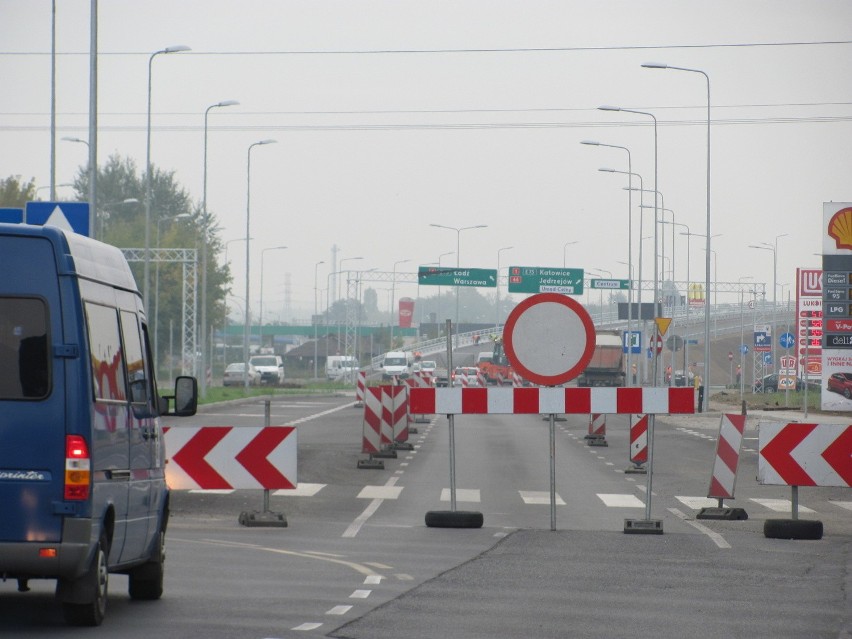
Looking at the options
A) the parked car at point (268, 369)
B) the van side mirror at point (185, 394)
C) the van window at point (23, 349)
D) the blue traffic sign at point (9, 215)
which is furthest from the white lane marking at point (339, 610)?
the parked car at point (268, 369)

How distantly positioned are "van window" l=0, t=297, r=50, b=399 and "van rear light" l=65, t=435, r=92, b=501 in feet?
0.98

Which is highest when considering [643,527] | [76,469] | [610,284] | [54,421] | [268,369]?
[610,284]

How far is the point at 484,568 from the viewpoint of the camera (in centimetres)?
1259

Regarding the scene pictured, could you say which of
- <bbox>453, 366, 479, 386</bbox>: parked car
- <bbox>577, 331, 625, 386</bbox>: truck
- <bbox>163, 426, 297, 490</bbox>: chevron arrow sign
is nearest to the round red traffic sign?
<bbox>163, 426, 297, 490</bbox>: chevron arrow sign

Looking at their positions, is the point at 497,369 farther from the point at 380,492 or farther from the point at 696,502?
the point at 696,502

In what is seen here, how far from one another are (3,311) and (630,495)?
561 inches

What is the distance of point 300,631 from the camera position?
29.6ft

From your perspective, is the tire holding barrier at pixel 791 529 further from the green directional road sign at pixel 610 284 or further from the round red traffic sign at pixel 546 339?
the green directional road sign at pixel 610 284

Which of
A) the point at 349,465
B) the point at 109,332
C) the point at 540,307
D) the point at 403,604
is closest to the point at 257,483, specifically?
the point at 540,307

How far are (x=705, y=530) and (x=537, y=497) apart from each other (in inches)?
183

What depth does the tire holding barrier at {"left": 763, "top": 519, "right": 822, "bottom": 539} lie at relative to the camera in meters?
15.9

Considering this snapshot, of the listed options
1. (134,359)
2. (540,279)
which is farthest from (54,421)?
(540,279)

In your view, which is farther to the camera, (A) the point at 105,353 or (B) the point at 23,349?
(A) the point at 105,353

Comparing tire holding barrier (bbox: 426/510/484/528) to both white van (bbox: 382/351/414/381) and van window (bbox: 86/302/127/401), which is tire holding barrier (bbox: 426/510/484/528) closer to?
van window (bbox: 86/302/127/401)
